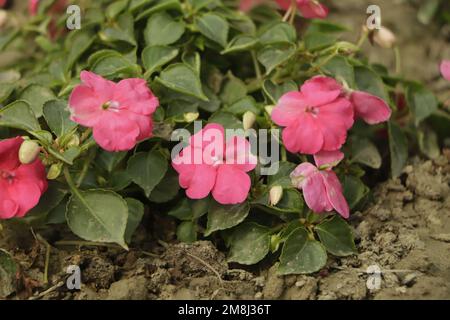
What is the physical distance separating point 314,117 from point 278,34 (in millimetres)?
405

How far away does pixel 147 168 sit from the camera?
190cm

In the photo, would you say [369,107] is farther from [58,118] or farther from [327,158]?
[58,118]

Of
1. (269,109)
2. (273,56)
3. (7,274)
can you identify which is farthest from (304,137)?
(7,274)

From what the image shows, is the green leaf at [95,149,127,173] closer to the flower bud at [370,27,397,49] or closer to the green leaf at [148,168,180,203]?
the green leaf at [148,168,180,203]

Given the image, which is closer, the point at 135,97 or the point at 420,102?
the point at 135,97

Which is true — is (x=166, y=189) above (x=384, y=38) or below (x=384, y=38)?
below

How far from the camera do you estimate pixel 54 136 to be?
198cm

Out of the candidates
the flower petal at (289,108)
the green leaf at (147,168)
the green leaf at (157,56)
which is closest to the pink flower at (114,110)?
the green leaf at (147,168)

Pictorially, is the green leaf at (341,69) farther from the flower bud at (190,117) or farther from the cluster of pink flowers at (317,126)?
the flower bud at (190,117)

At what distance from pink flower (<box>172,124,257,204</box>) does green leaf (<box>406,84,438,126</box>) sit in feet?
2.29

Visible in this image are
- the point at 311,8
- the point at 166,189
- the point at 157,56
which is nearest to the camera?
the point at 166,189

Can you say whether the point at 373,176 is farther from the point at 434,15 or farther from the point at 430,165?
the point at 434,15

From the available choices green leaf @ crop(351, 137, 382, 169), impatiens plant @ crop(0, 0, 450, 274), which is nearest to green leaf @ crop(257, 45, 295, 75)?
impatiens plant @ crop(0, 0, 450, 274)

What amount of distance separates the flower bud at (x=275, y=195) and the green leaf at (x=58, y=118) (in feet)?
1.71
